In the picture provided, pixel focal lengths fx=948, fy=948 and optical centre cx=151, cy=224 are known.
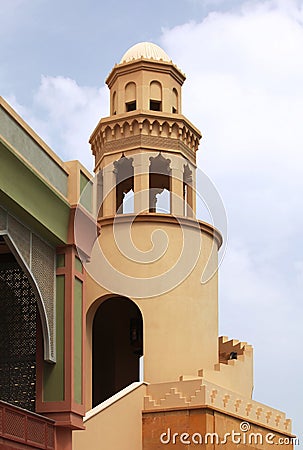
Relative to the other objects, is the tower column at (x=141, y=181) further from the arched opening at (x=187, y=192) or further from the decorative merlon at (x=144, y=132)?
the arched opening at (x=187, y=192)

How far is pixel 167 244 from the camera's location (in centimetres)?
2153

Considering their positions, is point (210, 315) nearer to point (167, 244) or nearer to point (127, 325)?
point (167, 244)

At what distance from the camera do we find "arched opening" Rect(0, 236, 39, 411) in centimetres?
1584

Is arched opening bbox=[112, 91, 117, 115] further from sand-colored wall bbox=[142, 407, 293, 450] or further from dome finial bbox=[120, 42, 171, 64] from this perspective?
sand-colored wall bbox=[142, 407, 293, 450]

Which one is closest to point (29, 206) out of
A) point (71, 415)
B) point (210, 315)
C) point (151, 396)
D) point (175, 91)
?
point (71, 415)

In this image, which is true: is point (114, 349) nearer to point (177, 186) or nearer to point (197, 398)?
point (177, 186)

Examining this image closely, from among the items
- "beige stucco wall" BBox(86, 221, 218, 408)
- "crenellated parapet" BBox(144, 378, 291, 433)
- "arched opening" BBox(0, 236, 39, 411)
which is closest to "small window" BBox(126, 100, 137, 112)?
"beige stucco wall" BBox(86, 221, 218, 408)

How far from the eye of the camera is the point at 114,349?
2494cm

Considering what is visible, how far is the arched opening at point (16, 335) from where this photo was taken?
52.0 feet

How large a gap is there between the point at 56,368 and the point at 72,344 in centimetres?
47

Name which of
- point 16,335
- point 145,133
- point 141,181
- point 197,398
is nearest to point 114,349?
point 141,181

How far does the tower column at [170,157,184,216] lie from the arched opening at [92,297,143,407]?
3391 millimetres

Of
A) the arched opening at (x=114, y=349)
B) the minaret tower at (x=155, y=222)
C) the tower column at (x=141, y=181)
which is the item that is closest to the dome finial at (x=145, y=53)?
the minaret tower at (x=155, y=222)

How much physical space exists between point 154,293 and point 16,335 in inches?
209
